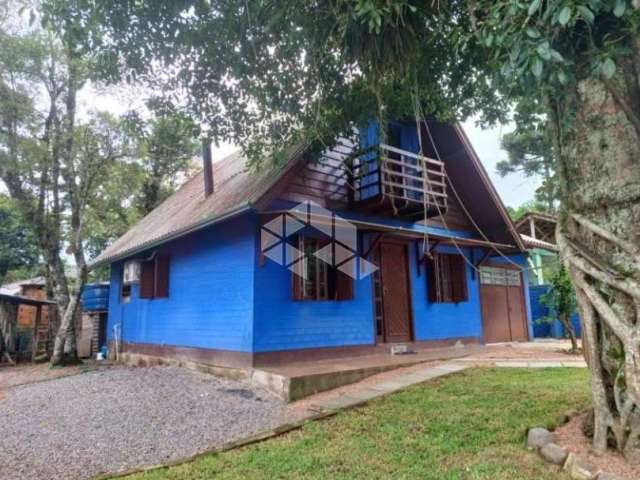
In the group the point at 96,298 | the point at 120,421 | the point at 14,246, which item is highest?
the point at 14,246

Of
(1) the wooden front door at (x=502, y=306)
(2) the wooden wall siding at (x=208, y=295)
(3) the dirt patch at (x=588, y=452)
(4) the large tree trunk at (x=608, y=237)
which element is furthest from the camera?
(1) the wooden front door at (x=502, y=306)

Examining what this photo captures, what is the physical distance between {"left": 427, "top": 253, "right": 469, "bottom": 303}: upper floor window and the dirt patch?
227 inches

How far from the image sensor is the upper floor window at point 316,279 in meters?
7.24

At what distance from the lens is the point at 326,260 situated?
7.71m

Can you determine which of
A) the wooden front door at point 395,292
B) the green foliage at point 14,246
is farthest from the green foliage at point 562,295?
the green foliage at point 14,246

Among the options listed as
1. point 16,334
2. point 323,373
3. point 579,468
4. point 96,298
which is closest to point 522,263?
point 323,373

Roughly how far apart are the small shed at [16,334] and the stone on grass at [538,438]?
13.5 m

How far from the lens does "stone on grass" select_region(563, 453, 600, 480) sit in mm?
2795

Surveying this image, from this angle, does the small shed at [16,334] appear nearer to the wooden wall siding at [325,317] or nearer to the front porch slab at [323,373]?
the wooden wall siding at [325,317]

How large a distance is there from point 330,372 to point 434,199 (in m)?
4.10

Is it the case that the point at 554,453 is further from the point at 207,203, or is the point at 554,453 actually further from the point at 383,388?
the point at 207,203

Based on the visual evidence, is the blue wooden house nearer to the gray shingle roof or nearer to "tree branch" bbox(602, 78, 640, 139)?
the gray shingle roof

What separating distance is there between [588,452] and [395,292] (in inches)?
228

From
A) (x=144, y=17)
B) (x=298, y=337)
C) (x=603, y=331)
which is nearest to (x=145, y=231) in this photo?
(x=298, y=337)
